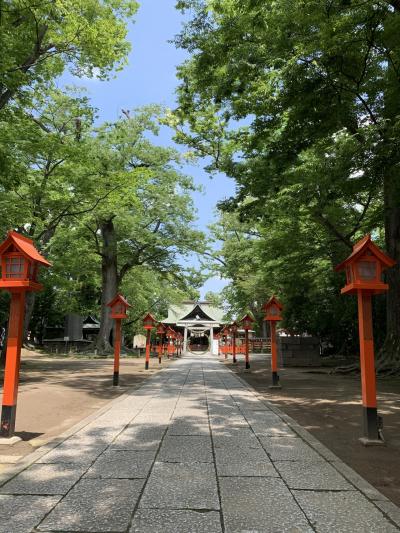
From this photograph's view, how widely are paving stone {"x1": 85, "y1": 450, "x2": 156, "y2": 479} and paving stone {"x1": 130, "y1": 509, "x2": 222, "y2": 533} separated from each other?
88cm

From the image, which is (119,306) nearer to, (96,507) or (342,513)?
(96,507)

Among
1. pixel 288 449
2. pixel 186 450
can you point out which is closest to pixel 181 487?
pixel 186 450

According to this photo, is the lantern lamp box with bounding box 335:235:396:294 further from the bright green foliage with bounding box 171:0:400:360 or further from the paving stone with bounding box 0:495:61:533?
the paving stone with bounding box 0:495:61:533

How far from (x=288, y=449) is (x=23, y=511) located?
119 inches

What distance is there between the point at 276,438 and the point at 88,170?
41.3 ft

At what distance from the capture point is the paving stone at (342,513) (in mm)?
2977

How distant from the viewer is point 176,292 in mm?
38406

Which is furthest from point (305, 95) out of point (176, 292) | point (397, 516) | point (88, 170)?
point (176, 292)

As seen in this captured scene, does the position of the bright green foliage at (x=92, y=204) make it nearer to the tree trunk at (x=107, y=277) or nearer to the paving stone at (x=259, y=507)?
the tree trunk at (x=107, y=277)

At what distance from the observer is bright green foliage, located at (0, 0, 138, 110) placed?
11453 millimetres

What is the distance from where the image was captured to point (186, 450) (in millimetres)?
4930

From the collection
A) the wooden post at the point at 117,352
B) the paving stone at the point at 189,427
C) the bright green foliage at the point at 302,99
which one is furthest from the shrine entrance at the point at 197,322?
the paving stone at the point at 189,427

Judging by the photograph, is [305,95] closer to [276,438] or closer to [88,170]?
[276,438]

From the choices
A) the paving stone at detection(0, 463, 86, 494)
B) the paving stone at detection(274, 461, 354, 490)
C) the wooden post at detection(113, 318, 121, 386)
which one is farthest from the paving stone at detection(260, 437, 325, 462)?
the wooden post at detection(113, 318, 121, 386)
